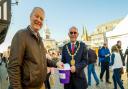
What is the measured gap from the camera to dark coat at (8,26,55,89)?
378cm

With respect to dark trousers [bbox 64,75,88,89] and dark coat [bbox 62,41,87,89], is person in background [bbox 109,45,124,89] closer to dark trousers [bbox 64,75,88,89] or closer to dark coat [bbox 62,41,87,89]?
dark coat [bbox 62,41,87,89]

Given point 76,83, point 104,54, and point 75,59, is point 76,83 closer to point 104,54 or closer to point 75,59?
point 75,59

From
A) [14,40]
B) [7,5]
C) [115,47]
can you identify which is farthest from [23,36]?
[7,5]

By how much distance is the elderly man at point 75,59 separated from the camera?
236 inches

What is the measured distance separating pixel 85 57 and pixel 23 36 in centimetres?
242

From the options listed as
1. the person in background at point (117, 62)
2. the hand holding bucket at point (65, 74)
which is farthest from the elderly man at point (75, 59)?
the person in background at point (117, 62)

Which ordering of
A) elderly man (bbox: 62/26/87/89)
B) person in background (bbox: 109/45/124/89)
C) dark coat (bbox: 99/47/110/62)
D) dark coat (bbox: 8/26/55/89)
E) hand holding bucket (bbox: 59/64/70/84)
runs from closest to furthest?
dark coat (bbox: 8/26/55/89) → hand holding bucket (bbox: 59/64/70/84) → elderly man (bbox: 62/26/87/89) → person in background (bbox: 109/45/124/89) → dark coat (bbox: 99/47/110/62)

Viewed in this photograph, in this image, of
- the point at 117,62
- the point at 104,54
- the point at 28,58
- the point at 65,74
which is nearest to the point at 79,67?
the point at 65,74

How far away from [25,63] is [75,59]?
7.50 feet

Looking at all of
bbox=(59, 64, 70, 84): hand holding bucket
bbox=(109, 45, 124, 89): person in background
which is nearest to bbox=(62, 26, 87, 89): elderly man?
bbox=(59, 64, 70, 84): hand holding bucket

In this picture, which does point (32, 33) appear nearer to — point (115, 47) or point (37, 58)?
point (37, 58)

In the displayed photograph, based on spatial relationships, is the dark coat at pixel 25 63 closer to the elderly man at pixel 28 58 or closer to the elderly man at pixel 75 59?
the elderly man at pixel 28 58

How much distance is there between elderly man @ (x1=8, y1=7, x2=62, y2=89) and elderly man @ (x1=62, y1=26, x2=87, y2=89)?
6.27ft

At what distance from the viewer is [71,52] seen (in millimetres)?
6172
